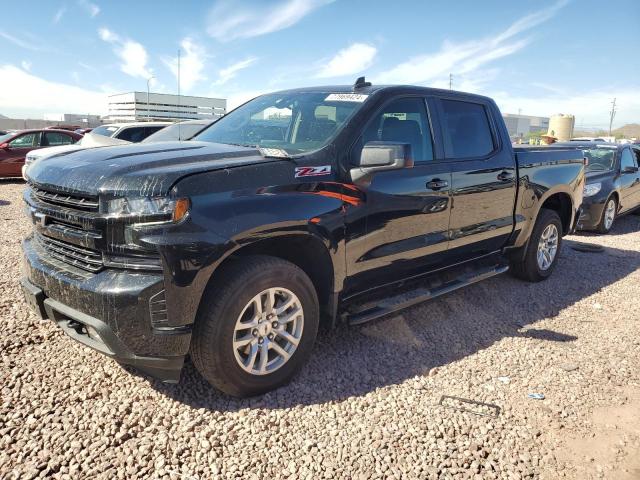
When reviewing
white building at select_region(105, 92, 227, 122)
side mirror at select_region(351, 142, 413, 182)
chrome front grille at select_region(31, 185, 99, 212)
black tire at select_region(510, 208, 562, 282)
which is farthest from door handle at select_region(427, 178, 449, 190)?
white building at select_region(105, 92, 227, 122)

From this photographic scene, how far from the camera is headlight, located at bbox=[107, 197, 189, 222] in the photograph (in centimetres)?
253

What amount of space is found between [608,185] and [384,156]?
7.51 meters

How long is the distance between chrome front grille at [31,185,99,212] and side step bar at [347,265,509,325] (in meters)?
1.79

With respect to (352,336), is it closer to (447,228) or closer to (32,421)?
(447,228)

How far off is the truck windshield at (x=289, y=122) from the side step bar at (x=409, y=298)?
121 centimetres

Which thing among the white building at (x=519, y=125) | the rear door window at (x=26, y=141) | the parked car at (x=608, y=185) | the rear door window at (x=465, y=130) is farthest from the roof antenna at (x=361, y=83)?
the white building at (x=519, y=125)

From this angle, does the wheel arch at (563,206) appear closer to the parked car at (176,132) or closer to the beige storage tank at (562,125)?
the parked car at (176,132)

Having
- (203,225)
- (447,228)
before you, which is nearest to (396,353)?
(447,228)

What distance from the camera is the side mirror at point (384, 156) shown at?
311cm

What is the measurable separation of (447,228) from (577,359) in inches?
55.1

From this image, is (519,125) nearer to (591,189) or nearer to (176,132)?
(591,189)

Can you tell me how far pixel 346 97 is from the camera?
3.78 metres

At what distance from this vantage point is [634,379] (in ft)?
11.7

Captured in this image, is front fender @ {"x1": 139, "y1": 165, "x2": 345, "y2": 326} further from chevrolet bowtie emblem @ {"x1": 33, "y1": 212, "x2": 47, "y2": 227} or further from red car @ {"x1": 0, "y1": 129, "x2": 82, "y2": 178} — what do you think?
red car @ {"x1": 0, "y1": 129, "x2": 82, "y2": 178}
